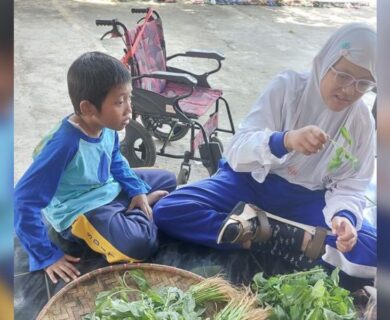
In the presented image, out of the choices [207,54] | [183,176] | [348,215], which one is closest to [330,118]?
[348,215]

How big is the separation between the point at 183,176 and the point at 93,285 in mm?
627

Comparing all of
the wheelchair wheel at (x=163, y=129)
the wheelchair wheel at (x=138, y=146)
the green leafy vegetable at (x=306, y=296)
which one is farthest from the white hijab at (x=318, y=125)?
the wheelchair wheel at (x=163, y=129)

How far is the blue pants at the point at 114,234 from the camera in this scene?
4.39 ft

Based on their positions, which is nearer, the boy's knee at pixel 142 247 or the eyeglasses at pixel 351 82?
the eyeglasses at pixel 351 82

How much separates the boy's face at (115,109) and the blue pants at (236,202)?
11.6 inches

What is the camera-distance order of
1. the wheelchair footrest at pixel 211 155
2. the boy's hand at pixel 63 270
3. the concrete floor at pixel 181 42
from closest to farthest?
1. the concrete floor at pixel 181 42
2. the boy's hand at pixel 63 270
3. the wheelchair footrest at pixel 211 155

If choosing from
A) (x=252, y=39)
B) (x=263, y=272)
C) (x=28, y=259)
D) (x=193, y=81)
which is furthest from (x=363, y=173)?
(x=28, y=259)

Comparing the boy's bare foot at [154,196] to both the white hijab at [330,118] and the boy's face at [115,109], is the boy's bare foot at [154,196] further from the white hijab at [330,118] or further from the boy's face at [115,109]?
the white hijab at [330,118]

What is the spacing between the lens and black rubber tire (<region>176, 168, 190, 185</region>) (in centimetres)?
170

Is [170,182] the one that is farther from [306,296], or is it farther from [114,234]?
[306,296]

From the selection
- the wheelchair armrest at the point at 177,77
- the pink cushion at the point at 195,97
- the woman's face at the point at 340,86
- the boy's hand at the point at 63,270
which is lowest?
the boy's hand at the point at 63,270

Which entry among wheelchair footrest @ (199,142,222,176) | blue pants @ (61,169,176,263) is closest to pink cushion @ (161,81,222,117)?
wheelchair footrest @ (199,142,222,176)

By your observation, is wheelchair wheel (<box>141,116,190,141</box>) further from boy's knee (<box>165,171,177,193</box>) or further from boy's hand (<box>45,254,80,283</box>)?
boy's hand (<box>45,254,80,283</box>)

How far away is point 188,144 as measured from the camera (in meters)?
1.78
